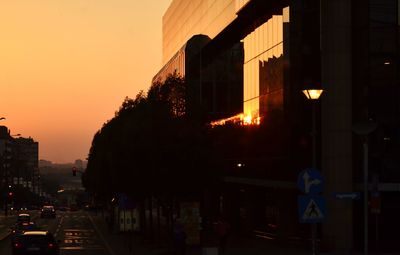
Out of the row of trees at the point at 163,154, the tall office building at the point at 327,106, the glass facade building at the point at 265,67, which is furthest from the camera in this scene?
the glass facade building at the point at 265,67

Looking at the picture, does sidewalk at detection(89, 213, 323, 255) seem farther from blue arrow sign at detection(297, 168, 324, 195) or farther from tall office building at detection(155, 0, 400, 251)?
blue arrow sign at detection(297, 168, 324, 195)

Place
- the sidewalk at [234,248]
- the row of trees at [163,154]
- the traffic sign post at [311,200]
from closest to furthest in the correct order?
the traffic sign post at [311,200]
the sidewalk at [234,248]
the row of trees at [163,154]

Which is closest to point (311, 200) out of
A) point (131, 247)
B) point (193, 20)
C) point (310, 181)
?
point (310, 181)

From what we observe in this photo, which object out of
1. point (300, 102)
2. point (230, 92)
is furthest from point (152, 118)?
point (230, 92)

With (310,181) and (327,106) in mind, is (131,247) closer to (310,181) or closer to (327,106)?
(327,106)

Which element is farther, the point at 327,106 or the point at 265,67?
the point at 265,67

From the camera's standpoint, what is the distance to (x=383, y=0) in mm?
46281

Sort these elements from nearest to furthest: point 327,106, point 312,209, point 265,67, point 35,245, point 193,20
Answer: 1. point 312,209
2. point 35,245
3. point 327,106
4. point 265,67
5. point 193,20

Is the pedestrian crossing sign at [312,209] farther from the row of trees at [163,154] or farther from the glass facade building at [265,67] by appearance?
the glass facade building at [265,67]

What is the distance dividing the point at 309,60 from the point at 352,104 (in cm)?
416

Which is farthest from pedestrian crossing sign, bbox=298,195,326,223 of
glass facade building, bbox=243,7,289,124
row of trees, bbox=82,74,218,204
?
glass facade building, bbox=243,7,289,124

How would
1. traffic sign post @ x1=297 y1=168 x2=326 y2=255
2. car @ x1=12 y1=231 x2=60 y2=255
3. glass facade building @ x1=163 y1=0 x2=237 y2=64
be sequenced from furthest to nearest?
1. glass facade building @ x1=163 y1=0 x2=237 y2=64
2. car @ x1=12 y1=231 x2=60 y2=255
3. traffic sign post @ x1=297 y1=168 x2=326 y2=255

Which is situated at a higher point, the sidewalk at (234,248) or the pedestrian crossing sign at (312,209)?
the pedestrian crossing sign at (312,209)

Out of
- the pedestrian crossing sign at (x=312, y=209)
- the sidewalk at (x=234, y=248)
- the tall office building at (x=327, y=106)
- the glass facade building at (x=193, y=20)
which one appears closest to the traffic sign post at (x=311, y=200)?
the pedestrian crossing sign at (x=312, y=209)
